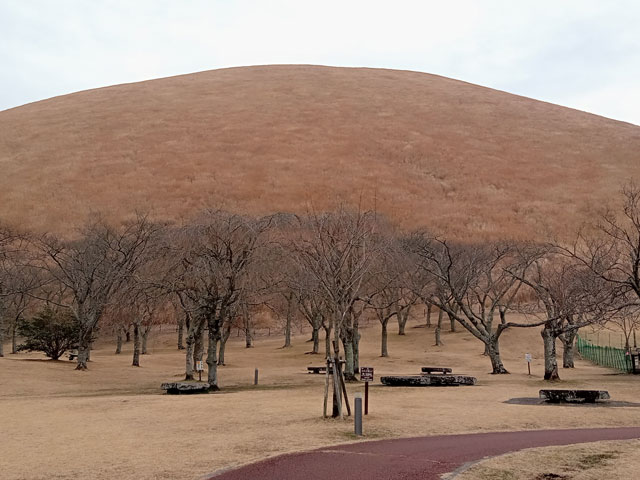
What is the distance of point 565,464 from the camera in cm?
867

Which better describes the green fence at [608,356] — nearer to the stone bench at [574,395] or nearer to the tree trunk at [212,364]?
the stone bench at [574,395]

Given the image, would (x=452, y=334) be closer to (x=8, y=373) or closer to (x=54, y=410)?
(x=8, y=373)

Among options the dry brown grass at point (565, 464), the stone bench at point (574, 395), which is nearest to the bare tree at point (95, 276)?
the stone bench at point (574, 395)

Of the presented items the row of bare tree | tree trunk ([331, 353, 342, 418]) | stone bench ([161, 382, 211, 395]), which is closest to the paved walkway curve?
tree trunk ([331, 353, 342, 418])

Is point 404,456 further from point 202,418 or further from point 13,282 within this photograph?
point 13,282

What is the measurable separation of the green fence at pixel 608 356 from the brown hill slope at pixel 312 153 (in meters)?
20.2

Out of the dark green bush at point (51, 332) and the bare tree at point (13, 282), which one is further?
the bare tree at point (13, 282)

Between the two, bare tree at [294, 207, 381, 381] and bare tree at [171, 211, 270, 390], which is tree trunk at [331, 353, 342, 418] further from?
bare tree at [171, 211, 270, 390]

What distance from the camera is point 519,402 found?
54.6 feet

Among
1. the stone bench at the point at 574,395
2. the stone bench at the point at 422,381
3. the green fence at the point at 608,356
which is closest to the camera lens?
the stone bench at the point at 574,395

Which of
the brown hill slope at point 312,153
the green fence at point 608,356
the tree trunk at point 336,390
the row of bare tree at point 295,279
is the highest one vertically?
the brown hill slope at point 312,153

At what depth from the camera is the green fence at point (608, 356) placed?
31.9 meters

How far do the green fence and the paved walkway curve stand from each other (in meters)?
20.2

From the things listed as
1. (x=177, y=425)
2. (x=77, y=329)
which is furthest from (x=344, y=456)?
(x=77, y=329)
